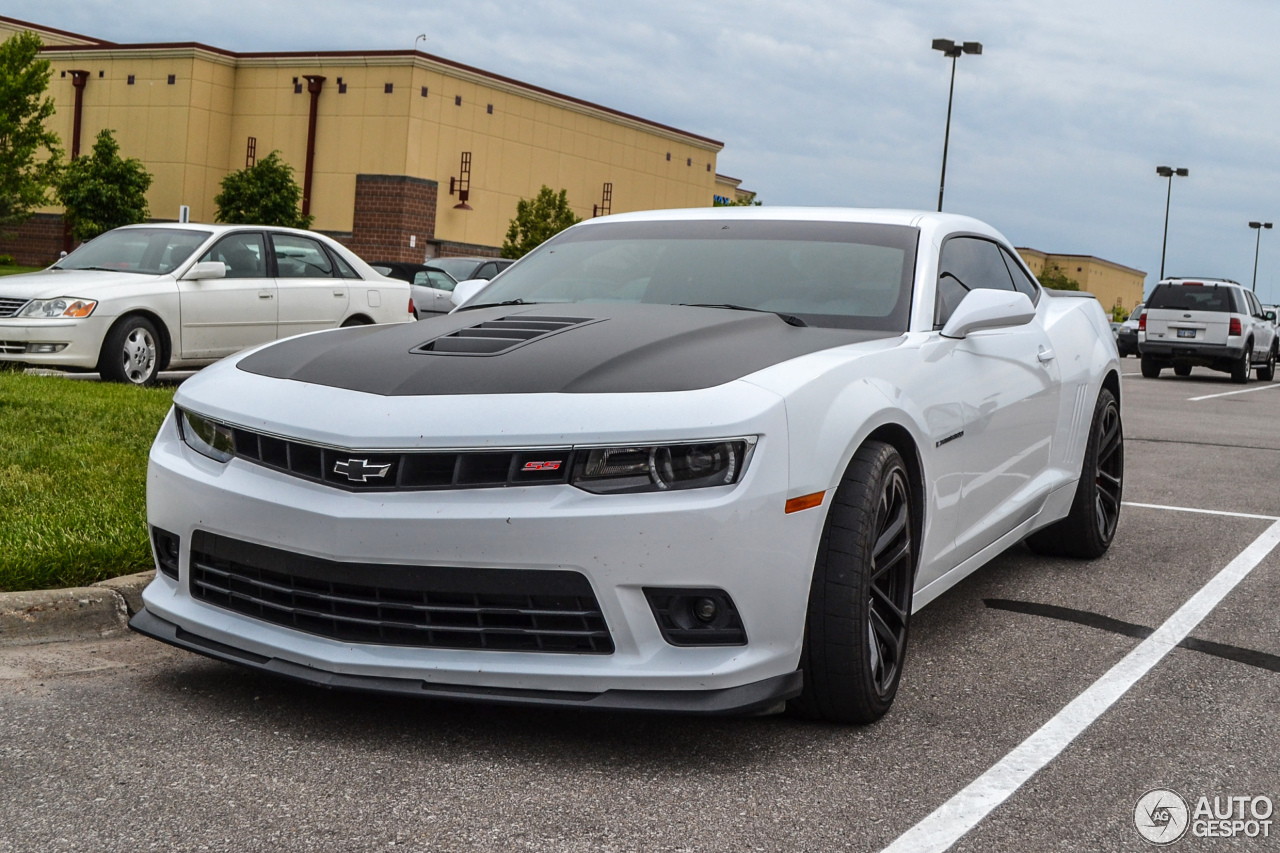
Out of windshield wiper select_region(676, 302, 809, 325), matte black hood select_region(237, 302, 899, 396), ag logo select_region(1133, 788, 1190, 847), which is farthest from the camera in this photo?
windshield wiper select_region(676, 302, 809, 325)

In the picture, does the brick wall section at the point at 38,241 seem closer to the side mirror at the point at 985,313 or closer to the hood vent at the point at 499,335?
the hood vent at the point at 499,335

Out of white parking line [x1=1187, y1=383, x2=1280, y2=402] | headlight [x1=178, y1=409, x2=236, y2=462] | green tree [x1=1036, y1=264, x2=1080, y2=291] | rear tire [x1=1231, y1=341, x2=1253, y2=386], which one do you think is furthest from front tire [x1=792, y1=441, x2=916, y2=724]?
green tree [x1=1036, y1=264, x2=1080, y2=291]

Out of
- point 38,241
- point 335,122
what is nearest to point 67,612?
point 335,122

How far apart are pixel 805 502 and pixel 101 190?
1798 inches

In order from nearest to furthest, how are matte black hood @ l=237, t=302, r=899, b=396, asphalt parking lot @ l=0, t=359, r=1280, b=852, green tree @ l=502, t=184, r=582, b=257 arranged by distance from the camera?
asphalt parking lot @ l=0, t=359, r=1280, b=852 < matte black hood @ l=237, t=302, r=899, b=396 < green tree @ l=502, t=184, r=582, b=257

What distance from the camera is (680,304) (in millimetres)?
4605

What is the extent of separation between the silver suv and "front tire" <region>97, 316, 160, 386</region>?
20418 millimetres

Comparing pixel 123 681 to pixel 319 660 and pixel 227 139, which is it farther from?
pixel 227 139

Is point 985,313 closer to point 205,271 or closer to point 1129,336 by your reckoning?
point 205,271

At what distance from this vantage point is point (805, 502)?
3.32 metres

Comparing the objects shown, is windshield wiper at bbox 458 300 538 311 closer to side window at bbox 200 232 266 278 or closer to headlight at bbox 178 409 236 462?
headlight at bbox 178 409 236 462

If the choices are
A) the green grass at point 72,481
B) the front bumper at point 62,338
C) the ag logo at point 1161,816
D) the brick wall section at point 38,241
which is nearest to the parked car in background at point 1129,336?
the front bumper at point 62,338

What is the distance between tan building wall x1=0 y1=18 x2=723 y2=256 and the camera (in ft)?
166

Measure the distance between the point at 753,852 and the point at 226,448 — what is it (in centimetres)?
173
